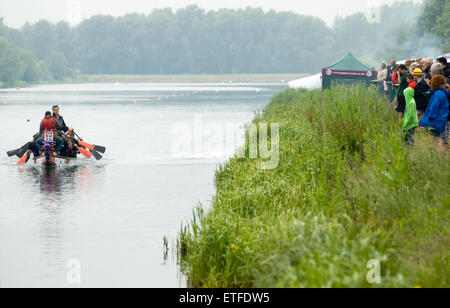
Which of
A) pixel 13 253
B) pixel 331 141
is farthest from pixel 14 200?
pixel 331 141

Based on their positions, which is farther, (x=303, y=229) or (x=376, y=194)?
(x=376, y=194)

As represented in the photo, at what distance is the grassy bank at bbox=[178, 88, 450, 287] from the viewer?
7883 millimetres

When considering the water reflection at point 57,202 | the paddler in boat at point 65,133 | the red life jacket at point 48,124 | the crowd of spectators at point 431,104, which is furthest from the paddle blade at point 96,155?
the crowd of spectators at point 431,104

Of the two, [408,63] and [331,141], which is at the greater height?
[408,63]

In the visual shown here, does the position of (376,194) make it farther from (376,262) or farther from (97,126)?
(97,126)

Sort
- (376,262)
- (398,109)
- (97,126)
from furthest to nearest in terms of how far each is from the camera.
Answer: (97,126) → (398,109) → (376,262)

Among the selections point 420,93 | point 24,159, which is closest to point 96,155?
point 24,159

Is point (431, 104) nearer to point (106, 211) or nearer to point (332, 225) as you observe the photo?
point (332, 225)

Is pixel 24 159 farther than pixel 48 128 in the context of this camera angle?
Yes

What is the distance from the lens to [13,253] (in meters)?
11.3

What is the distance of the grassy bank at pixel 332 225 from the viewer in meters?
7.88

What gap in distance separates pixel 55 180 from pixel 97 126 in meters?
19.3

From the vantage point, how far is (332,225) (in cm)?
916

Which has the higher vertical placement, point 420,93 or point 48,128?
point 420,93
